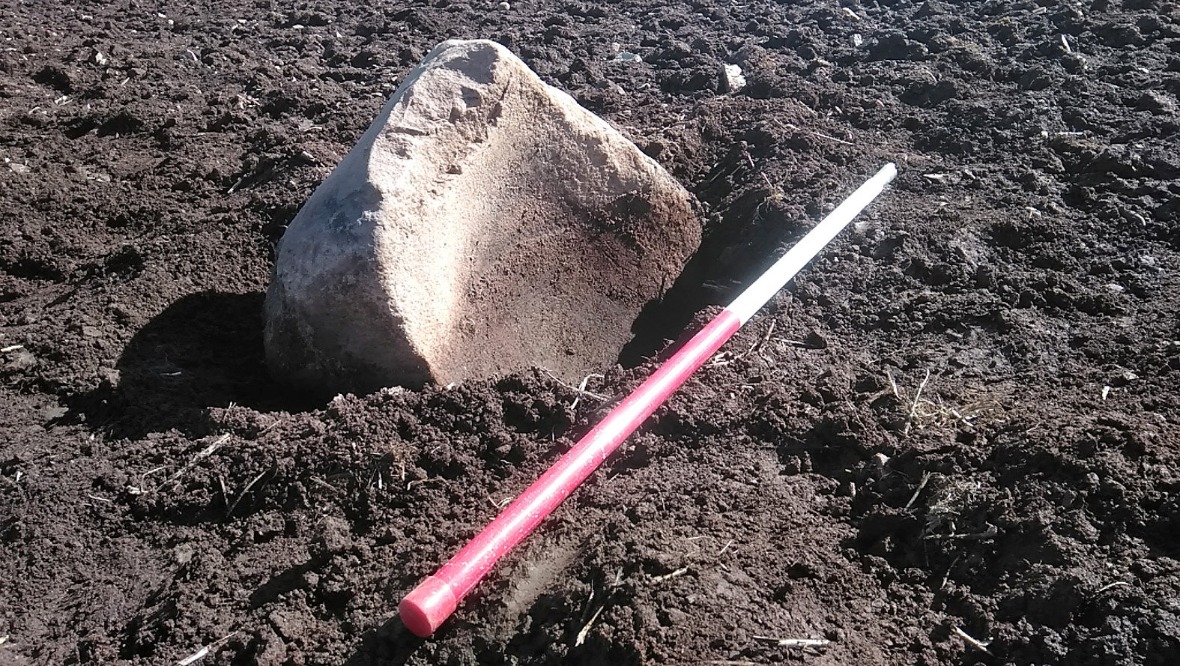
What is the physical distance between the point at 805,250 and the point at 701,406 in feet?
2.68

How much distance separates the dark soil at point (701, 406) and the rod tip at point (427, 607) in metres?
0.10

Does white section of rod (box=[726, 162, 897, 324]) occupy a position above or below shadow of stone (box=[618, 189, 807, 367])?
above

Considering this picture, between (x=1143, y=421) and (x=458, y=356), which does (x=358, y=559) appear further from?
(x=1143, y=421)

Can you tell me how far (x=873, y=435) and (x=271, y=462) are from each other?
1533 millimetres

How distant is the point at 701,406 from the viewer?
2541 mm

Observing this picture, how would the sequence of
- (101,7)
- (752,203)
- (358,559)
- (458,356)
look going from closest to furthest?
1. (358,559)
2. (458,356)
3. (752,203)
4. (101,7)

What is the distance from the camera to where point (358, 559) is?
6.88 ft

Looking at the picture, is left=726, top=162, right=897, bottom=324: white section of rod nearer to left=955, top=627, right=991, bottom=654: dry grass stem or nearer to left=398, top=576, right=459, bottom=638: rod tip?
left=955, top=627, right=991, bottom=654: dry grass stem

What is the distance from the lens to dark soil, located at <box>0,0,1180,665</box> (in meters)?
1.93

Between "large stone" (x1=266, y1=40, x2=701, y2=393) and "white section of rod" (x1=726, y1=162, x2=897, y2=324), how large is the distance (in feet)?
1.67

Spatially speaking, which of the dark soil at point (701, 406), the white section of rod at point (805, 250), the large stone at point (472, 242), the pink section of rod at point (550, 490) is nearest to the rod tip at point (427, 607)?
the pink section of rod at point (550, 490)

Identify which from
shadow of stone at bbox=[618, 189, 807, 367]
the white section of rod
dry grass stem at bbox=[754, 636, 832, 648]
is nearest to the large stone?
shadow of stone at bbox=[618, 189, 807, 367]

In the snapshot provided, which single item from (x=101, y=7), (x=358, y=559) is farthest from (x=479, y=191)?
(x=101, y=7)

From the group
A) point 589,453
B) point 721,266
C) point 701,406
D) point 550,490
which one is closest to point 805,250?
point 721,266
